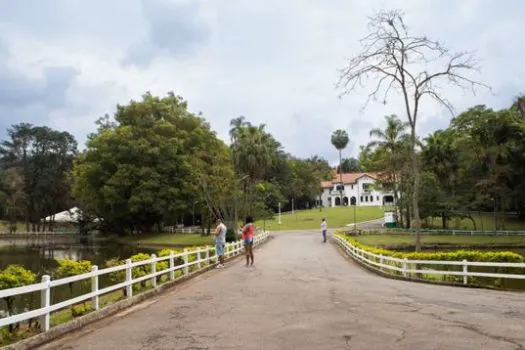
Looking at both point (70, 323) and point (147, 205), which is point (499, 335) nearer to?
point (70, 323)

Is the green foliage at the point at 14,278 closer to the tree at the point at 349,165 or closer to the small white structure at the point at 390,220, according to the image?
the small white structure at the point at 390,220

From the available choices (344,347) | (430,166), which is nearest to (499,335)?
(344,347)

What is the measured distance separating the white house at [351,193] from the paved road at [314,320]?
113 m

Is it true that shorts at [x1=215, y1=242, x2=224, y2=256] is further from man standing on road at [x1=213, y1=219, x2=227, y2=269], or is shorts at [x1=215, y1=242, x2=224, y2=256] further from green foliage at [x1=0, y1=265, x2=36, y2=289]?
green foliage at [x1=0, y1=265, x2=36, y2=289]

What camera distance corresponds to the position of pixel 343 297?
42.3 ft

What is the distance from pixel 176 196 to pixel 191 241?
7575 millimetres

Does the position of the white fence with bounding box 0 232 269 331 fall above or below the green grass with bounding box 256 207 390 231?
below

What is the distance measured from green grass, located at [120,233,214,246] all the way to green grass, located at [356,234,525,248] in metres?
15.3

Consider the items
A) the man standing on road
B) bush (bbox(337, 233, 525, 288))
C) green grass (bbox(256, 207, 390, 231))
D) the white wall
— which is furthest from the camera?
the white wall

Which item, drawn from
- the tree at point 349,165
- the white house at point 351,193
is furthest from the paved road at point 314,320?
the tree at point 349,165

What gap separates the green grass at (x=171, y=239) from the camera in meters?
56.5

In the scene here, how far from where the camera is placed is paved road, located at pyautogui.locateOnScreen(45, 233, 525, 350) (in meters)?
7.92

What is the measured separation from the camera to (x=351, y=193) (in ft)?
438

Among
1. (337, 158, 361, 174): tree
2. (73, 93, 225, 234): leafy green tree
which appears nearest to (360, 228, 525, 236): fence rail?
(73, 93, 225, 234): leafy green tree
